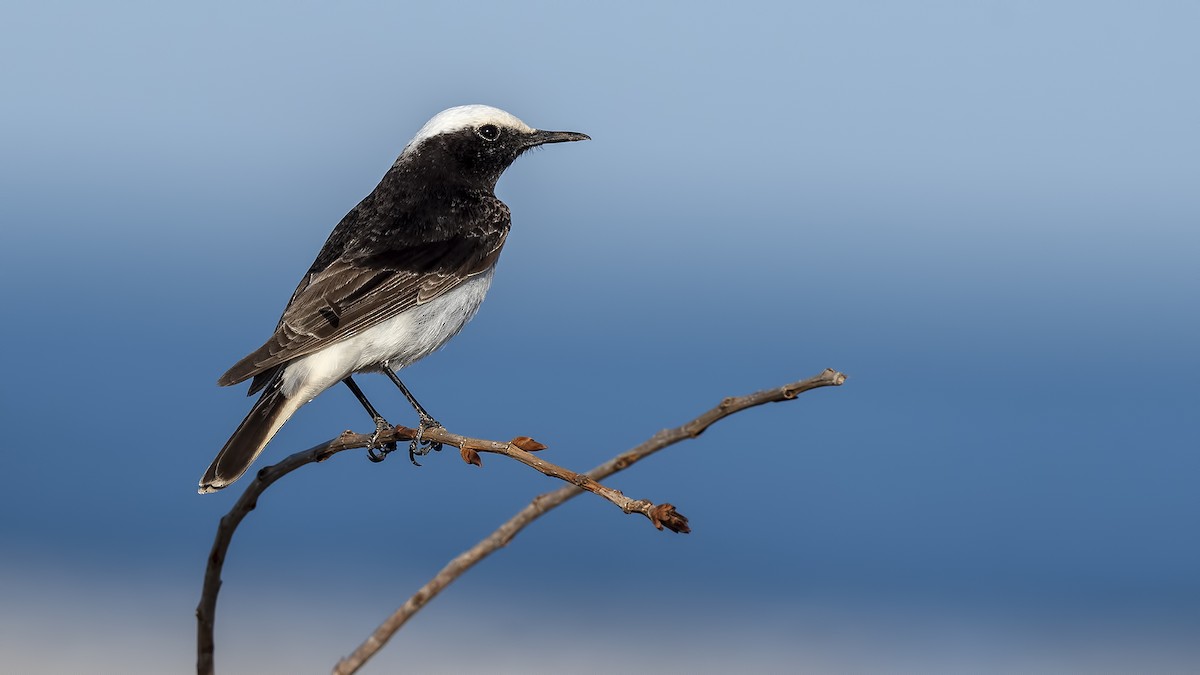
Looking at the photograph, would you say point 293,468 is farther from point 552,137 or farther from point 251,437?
point 552,137

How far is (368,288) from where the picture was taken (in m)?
6.59

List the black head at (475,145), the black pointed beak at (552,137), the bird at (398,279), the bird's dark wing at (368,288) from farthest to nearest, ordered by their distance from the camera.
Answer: the black head at (475,145) < the black pointed beak at (552,137) < the bird's dark wing at (368,288) < the bird at (398,279)

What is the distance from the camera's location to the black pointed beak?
294 inches

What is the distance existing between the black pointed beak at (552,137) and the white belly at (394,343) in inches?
41.2

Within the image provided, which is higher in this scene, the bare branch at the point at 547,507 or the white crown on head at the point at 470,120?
the white crown on head at the point at 470,120

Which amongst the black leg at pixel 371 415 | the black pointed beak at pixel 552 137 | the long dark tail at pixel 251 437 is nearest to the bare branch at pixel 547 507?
the long dark tail at pixel 251 437

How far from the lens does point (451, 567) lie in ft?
7.29

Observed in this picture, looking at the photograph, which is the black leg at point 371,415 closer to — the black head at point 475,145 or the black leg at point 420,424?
the black leg at point 420,424

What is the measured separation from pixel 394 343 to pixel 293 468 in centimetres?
338

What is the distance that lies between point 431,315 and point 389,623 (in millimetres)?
4449

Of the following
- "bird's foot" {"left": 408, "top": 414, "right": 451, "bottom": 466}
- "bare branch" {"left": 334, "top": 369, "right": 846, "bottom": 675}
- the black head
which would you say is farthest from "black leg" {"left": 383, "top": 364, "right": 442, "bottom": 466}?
"bare branch" {"left": 334, "top": 369, "right": 846, "bottom": 675}

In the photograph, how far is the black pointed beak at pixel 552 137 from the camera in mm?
7456

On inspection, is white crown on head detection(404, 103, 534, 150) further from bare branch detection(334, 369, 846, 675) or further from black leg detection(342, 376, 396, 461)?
bare branch detection(334, 369, 846, 675)

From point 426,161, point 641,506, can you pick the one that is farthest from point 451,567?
point 426,161
